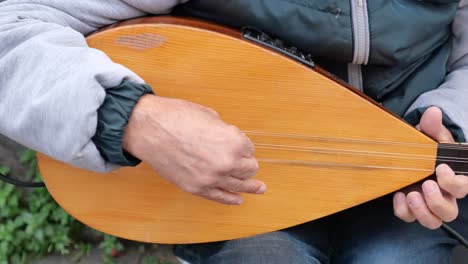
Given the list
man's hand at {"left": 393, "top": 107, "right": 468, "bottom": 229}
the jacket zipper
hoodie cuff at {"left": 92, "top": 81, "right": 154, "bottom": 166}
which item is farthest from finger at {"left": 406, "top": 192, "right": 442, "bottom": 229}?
hoodie cuff at {"left": 92, "top": 81, "right": 154, "bottom": 166}

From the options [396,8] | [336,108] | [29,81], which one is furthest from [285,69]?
[29,81]

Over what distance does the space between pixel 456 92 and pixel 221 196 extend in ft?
1.67

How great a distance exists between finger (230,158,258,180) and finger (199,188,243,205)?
0.13ft

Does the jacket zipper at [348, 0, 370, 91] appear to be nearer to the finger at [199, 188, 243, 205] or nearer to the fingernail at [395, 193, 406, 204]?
the fingernail at [395, 193, 406, 204]

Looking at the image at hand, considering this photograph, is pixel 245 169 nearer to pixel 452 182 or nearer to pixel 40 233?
pixel 452 182

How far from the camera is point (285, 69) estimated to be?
1070 mm

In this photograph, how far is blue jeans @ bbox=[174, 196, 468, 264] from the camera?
1.08 metres

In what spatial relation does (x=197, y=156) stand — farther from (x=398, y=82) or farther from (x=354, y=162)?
(x=398, y=82)

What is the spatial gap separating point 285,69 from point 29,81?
42 cm

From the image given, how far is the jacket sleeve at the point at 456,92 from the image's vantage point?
111 centimetres

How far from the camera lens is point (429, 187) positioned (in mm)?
1033

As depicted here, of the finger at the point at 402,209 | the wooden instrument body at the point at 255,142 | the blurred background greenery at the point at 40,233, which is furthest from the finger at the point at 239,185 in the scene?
the blurred background greenery at the point at 40,233

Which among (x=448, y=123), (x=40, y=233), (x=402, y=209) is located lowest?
(x=40, y=233)

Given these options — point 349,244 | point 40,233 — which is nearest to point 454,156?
point 349,244
